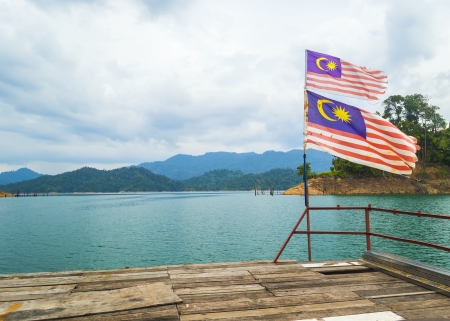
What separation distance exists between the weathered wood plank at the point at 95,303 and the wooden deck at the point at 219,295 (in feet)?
0.04

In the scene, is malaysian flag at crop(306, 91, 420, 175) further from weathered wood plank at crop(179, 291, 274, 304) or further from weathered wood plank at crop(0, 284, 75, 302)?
weathered wood plank at crop(0, 284, 75, 302)

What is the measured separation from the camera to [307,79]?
877 cm

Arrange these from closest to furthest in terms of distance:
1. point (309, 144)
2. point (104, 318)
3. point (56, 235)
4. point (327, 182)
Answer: point (104, 318) → point (309, 144) → point (56, 235) → point (327, 182)

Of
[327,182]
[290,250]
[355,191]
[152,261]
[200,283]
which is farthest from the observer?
[327,182]

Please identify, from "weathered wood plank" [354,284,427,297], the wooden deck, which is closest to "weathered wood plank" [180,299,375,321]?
the wooden deck

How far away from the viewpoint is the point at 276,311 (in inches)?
176

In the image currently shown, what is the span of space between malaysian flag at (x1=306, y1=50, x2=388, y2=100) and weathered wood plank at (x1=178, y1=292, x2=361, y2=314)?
5570 millimetres

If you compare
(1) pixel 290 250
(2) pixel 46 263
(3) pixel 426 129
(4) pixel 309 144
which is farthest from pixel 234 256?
(3) pixel 426 129

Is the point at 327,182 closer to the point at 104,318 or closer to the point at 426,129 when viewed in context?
the point at 426,129

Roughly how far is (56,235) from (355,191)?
90651 millimetres

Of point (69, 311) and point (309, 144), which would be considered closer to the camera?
point (69, 311)

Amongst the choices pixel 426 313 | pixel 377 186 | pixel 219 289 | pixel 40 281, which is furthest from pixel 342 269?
pixel 377 186

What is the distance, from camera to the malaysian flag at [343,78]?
873 cm

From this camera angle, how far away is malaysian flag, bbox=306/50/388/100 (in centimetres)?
873
